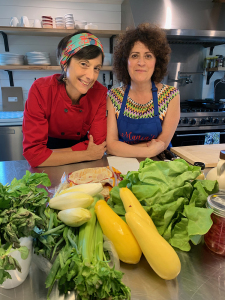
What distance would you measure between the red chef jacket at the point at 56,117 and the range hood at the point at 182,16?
1649 mm

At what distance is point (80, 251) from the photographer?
525mm

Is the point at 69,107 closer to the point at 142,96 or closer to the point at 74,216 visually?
the point at 142,96

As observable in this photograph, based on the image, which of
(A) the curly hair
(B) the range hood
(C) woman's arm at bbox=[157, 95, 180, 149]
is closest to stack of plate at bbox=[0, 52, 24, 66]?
(B) the range hood

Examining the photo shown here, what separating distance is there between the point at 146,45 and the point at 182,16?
63.5 inches

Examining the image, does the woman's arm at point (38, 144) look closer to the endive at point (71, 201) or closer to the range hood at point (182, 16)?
the endive at point (71, 201)

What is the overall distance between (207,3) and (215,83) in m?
1.14

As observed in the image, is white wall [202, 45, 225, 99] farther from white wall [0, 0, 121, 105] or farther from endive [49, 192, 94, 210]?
endive [49, 192, 94, 210]

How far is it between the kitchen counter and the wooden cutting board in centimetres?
73

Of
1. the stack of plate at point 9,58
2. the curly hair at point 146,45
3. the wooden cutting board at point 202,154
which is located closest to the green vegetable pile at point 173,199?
the wooden cutting board at point 202,154

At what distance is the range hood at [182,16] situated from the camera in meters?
2.65

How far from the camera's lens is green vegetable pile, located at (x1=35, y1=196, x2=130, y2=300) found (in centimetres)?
46

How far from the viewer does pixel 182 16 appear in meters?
2.72

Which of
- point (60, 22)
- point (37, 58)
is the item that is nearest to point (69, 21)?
point (60, 22)

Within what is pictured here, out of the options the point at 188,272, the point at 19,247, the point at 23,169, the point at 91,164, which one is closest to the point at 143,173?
the point at 188,272
